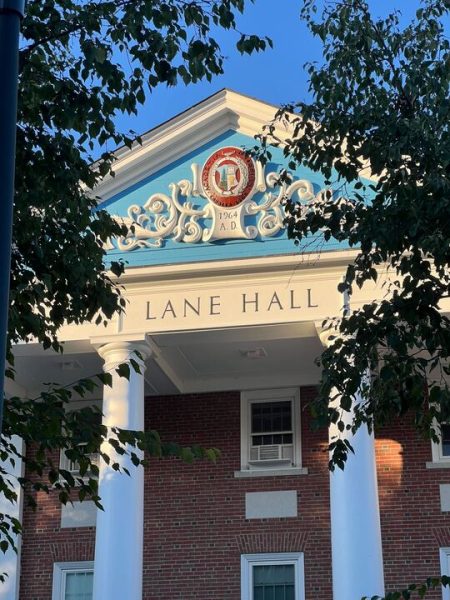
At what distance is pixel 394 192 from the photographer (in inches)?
400

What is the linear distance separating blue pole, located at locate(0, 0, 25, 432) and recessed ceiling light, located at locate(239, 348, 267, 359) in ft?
49.4

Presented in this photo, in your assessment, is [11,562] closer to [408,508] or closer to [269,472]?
[269,472]

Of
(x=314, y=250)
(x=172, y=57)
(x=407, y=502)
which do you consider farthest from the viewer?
(x=407, y=502)

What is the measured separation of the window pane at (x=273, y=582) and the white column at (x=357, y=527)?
327 centimetres

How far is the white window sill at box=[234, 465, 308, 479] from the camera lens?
69.3 ft

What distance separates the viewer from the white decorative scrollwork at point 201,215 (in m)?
19.3

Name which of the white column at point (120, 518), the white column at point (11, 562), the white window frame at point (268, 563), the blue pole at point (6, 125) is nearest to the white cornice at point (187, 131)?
the white column at point (120, 518)

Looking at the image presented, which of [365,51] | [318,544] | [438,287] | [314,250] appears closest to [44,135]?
[365,51]

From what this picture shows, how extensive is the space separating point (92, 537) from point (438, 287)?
12.9 meters

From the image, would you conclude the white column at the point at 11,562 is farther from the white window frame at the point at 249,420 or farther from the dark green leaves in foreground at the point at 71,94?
the dark green leaves in foreground at the point at 71,94

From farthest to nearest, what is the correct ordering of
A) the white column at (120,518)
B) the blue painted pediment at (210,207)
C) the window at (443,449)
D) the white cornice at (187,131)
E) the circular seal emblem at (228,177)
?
1. the window at (443,449)
2. the white cornice at (187,131)
3. the circular seal emblem at (228,177)
4. the blue painted pediment at (210,207)
5. the white column at (120,518)

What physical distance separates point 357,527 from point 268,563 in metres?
3.91

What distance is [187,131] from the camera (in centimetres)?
1994

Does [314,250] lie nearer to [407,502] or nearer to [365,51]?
[407,502]
